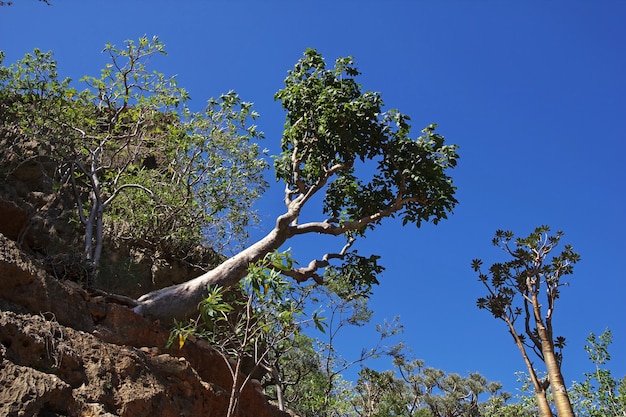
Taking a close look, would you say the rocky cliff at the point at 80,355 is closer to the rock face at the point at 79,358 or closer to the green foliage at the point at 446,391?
the rock face at the point at 79,358

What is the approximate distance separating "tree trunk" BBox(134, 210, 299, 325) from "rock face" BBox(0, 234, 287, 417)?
971 millimetres

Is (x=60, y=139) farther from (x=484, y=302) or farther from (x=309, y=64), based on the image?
(x=484, y=302)

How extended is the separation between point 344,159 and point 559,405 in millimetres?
7263

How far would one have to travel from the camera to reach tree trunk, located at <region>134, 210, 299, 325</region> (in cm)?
977

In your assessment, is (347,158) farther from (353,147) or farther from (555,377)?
(555,377)

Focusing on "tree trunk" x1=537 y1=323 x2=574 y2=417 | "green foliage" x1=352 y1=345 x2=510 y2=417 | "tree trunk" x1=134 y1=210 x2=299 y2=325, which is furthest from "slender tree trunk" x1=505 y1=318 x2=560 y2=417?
"green foliage" x1=352 y1=345 x2=510 y2=417

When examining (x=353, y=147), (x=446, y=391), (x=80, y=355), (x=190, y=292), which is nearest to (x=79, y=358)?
(x=80, y=355)

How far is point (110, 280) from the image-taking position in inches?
515

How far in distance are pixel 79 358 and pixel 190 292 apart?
385cm

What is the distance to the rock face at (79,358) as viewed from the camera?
218 inches

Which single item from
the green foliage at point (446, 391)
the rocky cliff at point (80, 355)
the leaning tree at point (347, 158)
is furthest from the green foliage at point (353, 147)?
the green foliage at point (446, 391)

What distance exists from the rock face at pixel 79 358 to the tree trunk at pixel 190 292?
971 mm

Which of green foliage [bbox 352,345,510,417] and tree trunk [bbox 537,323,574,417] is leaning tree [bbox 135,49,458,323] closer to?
tree trunk [bbox 537,323,574,417]

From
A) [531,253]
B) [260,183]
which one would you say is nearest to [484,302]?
[531,253]
